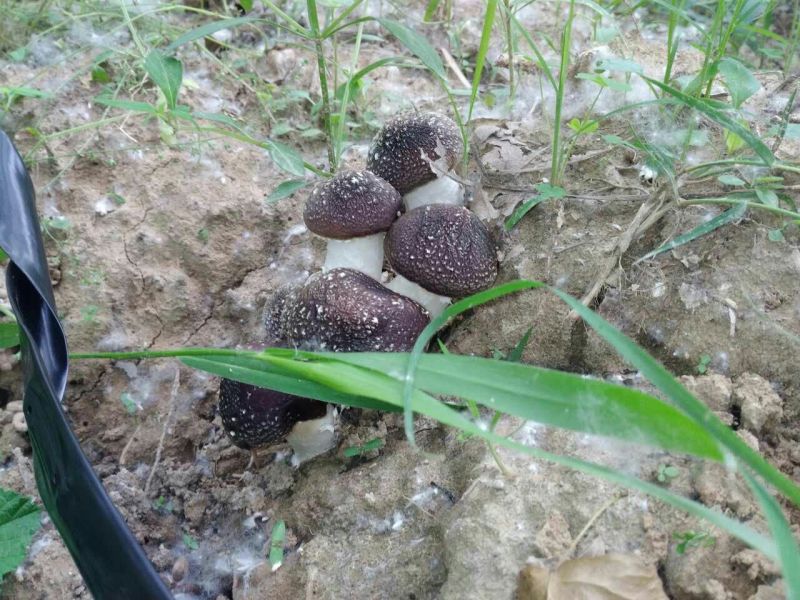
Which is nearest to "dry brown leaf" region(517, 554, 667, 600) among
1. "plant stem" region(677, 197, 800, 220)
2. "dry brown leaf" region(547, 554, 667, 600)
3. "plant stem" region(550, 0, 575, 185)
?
"dry brown leaf" region(547, 554, 667, 600)

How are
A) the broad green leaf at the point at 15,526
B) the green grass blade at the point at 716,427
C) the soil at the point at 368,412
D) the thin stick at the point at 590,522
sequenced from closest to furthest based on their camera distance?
the green grass blade at the point at 716,427 < the thin stick at the point at 590,522 < the soil at the point at 368,412 < the broad green leaf at the point at 15,526

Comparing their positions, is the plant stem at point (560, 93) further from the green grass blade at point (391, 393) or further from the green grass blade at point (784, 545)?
the green grass blade at point (784, 545)

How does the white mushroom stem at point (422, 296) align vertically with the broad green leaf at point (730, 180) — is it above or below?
below

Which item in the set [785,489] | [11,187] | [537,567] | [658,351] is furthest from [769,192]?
[11,187]

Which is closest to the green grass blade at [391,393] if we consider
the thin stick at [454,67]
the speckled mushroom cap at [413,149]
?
the speckled mushroom cap at [413,149]

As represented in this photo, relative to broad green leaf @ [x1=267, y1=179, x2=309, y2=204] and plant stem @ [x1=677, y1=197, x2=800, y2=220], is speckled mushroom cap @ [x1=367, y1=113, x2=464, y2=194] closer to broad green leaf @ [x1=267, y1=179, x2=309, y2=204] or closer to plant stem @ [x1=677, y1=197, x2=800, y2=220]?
broad green leaf @ [x1=267, y1=179, x2=309, y2=204]

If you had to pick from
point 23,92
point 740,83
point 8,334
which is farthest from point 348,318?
point 23,92
